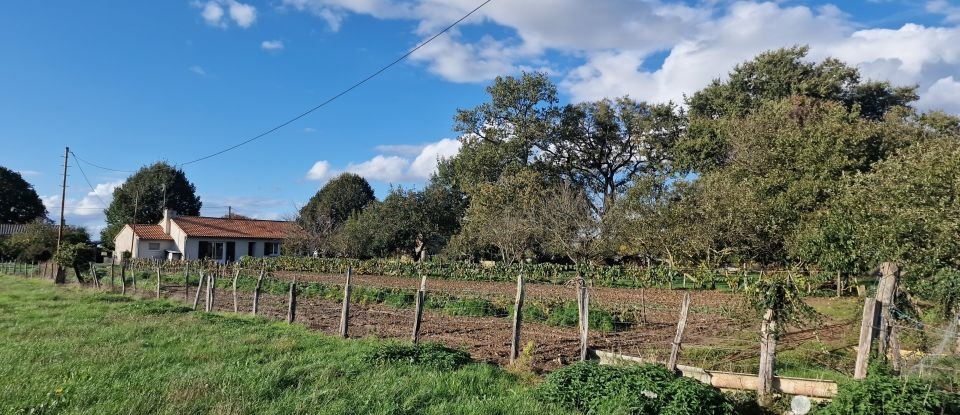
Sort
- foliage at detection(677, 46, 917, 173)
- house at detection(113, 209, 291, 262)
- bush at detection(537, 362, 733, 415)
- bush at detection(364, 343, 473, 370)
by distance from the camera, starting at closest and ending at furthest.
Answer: bush at detection(537, 362, 733, 415) < bush at detection(364, 343, 473, 370) < foliage at detection(677, 46, 917, 173) < house at detection(113, 209, 291, 262)

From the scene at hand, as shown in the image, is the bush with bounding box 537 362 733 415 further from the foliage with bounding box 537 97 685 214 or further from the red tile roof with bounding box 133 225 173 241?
the red tile roof with bounding box 133 225 173 241

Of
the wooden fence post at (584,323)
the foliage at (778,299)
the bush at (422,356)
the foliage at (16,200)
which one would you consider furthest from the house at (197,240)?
the foliage at (778,299)

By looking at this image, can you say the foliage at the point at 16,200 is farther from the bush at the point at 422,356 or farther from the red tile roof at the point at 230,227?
the bush at the point at 422,356

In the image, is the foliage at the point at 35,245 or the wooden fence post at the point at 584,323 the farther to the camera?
the foliage at the point at 35,245

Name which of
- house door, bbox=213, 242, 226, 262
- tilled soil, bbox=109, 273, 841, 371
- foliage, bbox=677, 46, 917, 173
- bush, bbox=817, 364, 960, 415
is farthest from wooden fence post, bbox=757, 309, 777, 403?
house door, bbox=213, 242, 226, 262

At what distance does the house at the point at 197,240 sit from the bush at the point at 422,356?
41.8 m

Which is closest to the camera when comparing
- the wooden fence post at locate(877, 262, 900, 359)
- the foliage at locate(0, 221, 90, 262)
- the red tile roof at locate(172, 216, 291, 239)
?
the wooden fence post at locate(877, 262, 900, 359)

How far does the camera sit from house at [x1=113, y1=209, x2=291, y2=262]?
4731 cm

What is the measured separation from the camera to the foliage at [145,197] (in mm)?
60562

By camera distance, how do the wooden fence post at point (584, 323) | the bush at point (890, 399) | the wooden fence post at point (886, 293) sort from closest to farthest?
the bush at point (890, 399), the wooden fence post at point (886, 293), the wooden fence post at point (584, 323)

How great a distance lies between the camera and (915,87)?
1436 inches

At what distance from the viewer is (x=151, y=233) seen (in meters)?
48.7

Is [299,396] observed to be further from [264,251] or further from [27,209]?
[27,209]

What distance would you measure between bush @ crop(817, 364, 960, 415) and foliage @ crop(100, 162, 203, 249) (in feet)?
210
